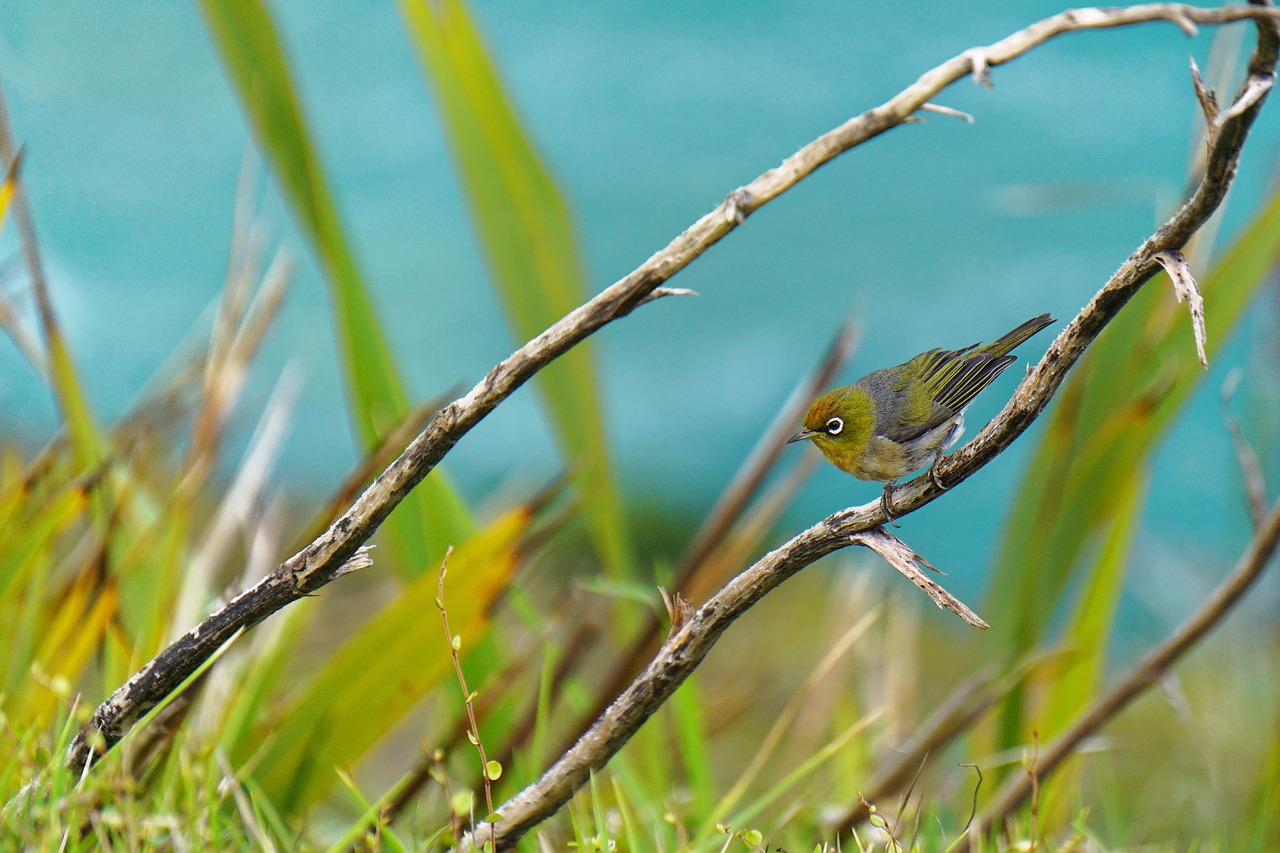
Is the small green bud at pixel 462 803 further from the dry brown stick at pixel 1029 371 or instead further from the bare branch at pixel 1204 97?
the bare branch at pixel 1204 97

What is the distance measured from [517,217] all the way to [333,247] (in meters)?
0.31

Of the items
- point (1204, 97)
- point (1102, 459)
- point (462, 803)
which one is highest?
point (1204, 97)

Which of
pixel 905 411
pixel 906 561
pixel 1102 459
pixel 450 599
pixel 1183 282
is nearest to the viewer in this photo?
pixel 1183 282

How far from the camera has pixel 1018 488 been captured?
148 cm

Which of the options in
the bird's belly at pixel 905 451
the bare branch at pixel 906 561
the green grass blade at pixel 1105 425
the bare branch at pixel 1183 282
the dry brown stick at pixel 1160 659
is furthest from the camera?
the green grass blade at pixel 1105 425

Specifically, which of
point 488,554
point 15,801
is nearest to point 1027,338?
point 488,554

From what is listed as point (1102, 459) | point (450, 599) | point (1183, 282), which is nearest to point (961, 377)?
point (1183, 282)

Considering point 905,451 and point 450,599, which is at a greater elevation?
point 905,451

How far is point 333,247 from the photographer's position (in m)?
1.22

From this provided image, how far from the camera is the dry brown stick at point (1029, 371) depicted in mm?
511

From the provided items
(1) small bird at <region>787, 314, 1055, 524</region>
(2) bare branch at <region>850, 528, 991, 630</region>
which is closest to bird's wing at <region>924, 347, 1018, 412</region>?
(1) small bird at <region>787, 314, 1055, 524</region>

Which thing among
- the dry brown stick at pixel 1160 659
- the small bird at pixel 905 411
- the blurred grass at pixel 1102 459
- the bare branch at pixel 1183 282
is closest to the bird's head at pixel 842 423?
the small bird at pixel 905 411

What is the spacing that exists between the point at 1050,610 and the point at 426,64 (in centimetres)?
122

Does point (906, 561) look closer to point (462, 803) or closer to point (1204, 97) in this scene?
point (1204, 97)
